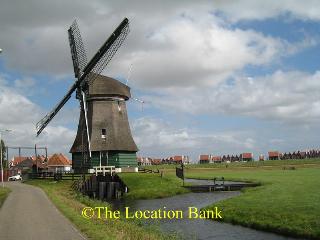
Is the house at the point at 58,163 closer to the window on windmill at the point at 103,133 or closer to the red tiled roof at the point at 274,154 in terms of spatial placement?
the window on windmill at the point at 103,133

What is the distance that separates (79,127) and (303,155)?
4878 inches

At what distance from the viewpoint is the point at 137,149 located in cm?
5516

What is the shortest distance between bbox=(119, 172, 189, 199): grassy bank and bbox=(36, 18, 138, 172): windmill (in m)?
4.81

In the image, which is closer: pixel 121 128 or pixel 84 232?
pixel 84 232

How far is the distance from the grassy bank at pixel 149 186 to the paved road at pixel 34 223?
14965 mm

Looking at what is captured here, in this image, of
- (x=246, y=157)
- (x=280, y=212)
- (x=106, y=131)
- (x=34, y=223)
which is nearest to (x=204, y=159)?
(x=246, y=157)

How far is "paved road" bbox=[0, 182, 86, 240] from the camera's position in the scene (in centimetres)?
1731

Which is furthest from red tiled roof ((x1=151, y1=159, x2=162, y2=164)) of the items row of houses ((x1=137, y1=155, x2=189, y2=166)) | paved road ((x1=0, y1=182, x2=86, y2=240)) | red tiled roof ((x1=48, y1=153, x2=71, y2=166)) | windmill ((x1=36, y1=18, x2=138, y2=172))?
paved road ((x1=0, y1=182, x2=86, y2=240))

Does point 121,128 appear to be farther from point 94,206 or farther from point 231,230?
point 231,230

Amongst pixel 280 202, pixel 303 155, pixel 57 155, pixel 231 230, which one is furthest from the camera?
pixel 303 155

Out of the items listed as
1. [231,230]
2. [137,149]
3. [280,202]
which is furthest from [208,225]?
[137,149]

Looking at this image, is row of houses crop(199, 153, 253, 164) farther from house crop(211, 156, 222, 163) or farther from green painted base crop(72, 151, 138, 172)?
green painted base crop(72, 151, 138, 172)

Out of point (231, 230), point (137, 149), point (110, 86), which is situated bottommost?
point (231, 230)

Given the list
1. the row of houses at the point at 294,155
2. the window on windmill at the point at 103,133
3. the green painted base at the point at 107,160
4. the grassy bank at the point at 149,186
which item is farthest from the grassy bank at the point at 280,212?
the row of houses at the point at 294,155
